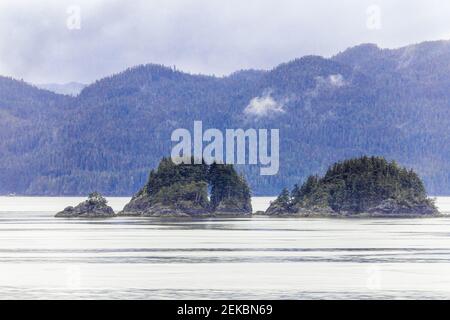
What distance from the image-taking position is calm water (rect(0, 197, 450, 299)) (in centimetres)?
7856

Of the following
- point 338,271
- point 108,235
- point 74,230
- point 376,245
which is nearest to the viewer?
point 338,271

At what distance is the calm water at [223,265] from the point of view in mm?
78562

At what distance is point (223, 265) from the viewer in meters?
103
